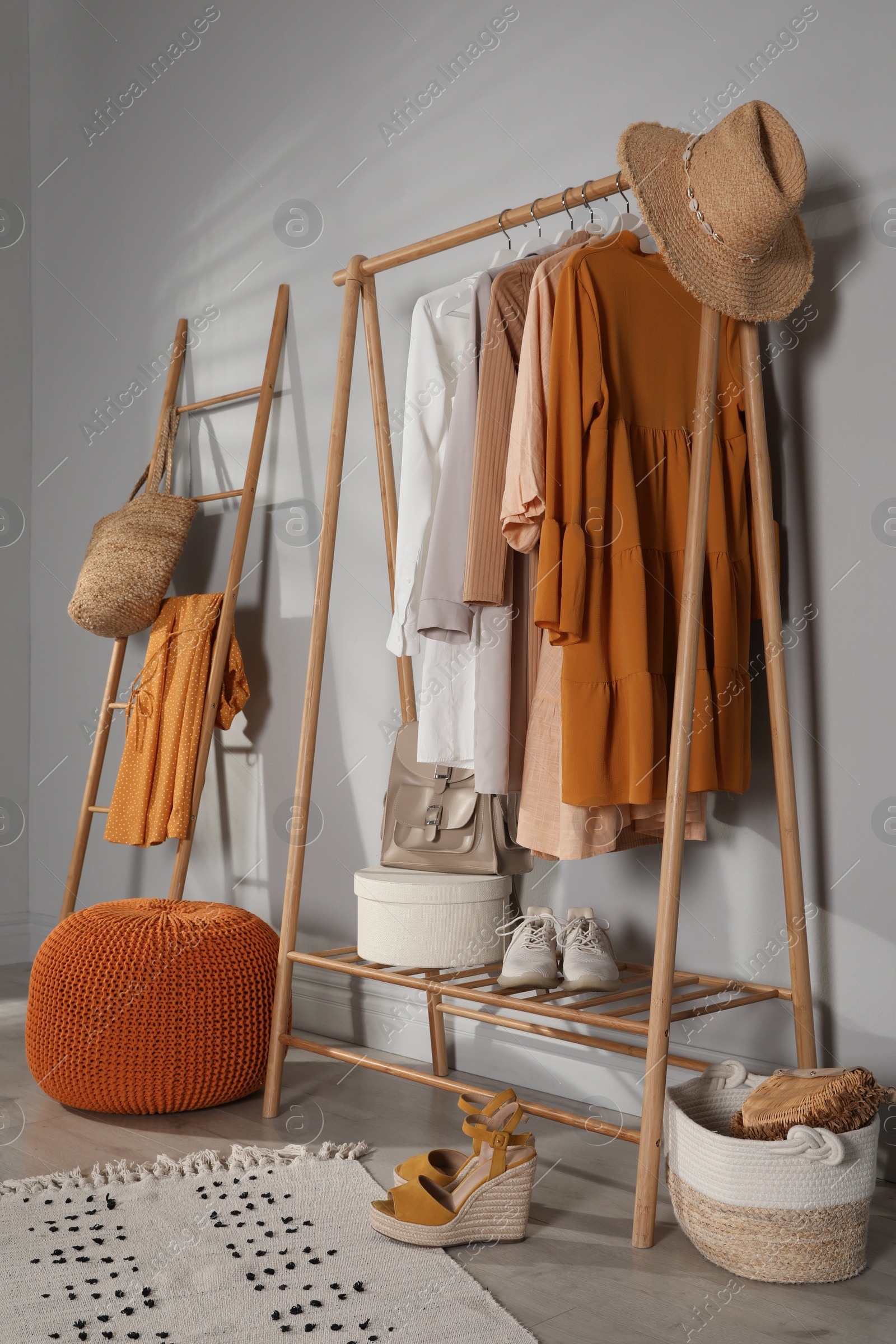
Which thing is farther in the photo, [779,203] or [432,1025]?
[432,1025]

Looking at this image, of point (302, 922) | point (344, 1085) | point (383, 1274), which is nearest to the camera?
point (383, 1274)

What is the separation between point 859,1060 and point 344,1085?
3.59ft

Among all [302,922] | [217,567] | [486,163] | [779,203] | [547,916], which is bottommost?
[302,922]

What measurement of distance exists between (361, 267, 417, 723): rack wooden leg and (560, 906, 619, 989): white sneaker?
677 millimetres

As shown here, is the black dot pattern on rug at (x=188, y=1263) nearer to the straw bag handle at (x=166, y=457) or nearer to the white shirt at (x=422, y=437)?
the white shirt at (x=422, y=437)

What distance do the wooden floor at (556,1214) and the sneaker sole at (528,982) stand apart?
Answer: 32cm

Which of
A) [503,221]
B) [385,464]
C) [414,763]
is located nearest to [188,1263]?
[414,763]

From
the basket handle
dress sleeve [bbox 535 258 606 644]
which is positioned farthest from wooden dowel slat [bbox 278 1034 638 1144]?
dress sleeve [bbox 535 258 606 644]

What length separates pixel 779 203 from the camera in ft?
5.52

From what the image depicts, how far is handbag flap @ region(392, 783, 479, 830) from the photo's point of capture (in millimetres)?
2174

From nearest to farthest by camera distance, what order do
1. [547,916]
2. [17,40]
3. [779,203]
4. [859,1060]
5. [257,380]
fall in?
1. [779,203]
2. [859,1060]
3. [547,916]
4. [257,380]
5. [17,40]

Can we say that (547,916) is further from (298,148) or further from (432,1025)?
(298,148)

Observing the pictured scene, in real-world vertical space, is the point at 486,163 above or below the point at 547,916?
above

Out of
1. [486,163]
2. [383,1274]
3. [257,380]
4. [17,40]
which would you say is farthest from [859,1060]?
[17,40]
